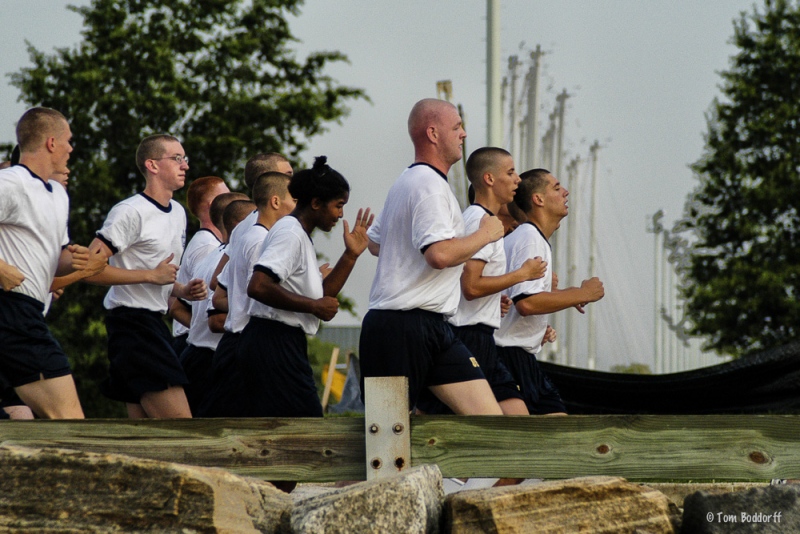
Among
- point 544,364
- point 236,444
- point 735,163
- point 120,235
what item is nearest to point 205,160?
point 735,163

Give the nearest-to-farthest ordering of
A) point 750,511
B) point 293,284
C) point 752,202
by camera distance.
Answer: point 750,511 → point 293,284 → point 752,202

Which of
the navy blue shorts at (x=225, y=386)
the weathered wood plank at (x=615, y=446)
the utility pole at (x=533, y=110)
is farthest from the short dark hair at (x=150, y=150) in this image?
the utility pole at (x=533, y=110)

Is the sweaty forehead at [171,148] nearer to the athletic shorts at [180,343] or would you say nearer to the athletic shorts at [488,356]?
the athletic shorts at [180,343]

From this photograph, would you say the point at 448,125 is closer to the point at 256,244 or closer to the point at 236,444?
the point at 256,244

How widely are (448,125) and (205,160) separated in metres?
23.0

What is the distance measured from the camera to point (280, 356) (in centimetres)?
615

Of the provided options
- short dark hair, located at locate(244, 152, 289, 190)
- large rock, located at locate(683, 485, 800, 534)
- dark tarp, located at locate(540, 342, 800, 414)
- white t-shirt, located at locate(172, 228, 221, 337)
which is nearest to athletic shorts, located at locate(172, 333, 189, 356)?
white t-shirt, located at locate(172, 228, 221, 337)

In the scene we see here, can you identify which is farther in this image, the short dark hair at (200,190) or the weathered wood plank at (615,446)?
the short dark hair at (200,190)

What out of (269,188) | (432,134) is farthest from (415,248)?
(269,188)

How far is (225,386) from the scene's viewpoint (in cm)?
633

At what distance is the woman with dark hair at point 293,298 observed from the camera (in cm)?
604

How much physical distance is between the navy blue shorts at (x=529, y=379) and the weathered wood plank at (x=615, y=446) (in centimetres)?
233

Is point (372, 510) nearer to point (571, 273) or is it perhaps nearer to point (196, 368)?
point (196, 368)

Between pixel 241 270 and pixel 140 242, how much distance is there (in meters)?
0.90
